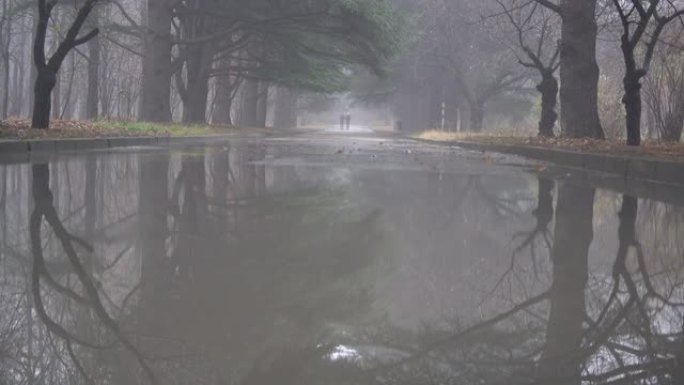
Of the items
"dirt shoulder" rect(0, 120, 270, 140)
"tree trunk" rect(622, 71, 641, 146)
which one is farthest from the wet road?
"dirt shoulder" rect(0, 120, 270, 140)

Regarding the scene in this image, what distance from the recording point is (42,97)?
55.9 feet

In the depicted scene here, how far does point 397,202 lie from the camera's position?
29.6 ft

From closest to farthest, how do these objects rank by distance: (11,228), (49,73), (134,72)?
(11,228) < (49,73) < (134,72)

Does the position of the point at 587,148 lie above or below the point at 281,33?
below

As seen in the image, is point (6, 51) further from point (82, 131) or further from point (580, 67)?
point (580, 67)

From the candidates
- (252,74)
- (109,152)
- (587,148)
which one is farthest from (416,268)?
(252,74)

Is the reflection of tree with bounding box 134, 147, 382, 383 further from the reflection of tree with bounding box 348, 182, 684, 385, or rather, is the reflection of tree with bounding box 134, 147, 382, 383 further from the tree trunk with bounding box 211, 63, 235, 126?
the tree trunk with bounding box 211, 63, 235, 126

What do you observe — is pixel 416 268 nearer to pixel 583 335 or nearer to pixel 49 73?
pixel 583 335

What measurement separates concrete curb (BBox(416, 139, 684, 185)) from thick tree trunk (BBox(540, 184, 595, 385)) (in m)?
3.72

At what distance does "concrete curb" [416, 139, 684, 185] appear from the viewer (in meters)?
11.4

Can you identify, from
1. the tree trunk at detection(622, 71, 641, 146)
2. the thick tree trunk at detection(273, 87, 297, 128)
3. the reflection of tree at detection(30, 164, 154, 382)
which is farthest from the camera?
the thick tree trunk at detection(273, 87, 297, 128)

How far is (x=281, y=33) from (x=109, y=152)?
14.3 metres

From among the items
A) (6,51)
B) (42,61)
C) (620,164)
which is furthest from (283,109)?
(620,164)

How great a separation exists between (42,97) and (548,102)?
15.2 m
